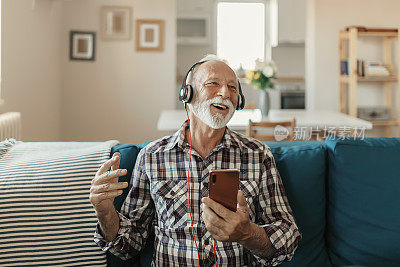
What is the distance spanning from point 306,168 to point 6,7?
2430 millimetres

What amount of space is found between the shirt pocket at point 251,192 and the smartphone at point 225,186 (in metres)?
0.28

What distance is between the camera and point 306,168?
1.53m

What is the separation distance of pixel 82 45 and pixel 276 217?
3.93 meters

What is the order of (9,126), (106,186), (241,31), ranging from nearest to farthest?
(106,186), (9,126), (241,31)

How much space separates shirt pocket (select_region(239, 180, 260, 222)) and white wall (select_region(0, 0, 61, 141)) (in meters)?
2.14

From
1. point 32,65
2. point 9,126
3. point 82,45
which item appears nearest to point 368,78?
point 82,45

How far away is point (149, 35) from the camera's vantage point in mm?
4828

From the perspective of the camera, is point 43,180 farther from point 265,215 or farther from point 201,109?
point 265,215

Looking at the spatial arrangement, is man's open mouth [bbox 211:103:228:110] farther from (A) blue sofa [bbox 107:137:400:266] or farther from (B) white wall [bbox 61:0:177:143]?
(B) white wall [bbox 61:0:177:143]

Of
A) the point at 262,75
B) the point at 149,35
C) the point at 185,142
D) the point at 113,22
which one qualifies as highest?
the point at 113,22

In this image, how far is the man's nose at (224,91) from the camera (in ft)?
4.60

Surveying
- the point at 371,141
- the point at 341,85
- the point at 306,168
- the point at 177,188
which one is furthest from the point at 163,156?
the point at 341,85

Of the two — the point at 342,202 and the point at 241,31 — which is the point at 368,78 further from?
the point at 342,202

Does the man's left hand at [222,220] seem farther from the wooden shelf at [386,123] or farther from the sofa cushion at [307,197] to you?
the wooden shelf at [386,123]
